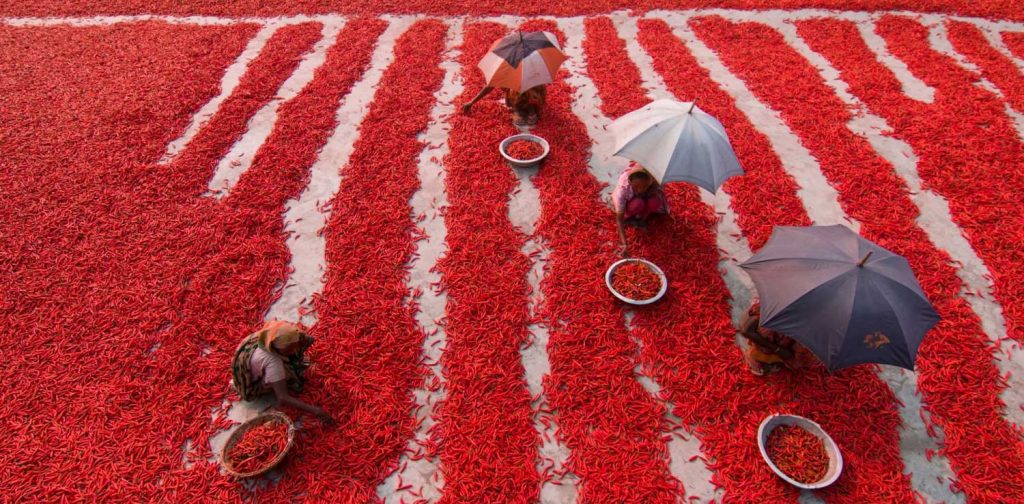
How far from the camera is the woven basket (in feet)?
11.7

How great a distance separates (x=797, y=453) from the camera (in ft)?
12.2

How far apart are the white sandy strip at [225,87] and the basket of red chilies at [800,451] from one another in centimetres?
765

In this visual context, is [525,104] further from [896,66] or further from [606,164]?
[896,66]

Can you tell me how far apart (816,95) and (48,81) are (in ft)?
40.9

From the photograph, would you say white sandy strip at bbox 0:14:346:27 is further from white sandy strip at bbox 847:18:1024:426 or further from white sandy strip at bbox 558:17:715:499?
white sandy strip at bbox 847:18:1024:426

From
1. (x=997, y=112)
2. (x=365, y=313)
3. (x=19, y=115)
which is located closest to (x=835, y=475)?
(x=365, y=313)

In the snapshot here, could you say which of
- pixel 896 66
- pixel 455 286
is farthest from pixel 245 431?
pixel 896 66

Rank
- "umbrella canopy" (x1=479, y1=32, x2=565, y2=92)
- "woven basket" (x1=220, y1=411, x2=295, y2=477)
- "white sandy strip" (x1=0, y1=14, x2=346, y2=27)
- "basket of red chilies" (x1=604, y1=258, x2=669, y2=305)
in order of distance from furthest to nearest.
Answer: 1. "white sandy strip" (x1=0, y1=14, x2=346, y2=27)
2. "umbrella canopy" (x1=479, y1=32, x2=565, y2=92)
3. "basket of red chilies" (x1=604, y1=258, x2=669, y2=305)
4. "woven basket" (x1=220, y1=411, x2=295, y2=477)

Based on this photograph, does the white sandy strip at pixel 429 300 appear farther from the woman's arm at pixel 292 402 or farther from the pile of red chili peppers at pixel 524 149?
the pile of red chili peppers at pixel 524 149

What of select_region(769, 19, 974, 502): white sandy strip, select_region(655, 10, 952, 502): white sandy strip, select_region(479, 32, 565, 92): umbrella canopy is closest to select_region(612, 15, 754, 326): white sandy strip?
select_region(655, 10, 952, 502): white sandy strip

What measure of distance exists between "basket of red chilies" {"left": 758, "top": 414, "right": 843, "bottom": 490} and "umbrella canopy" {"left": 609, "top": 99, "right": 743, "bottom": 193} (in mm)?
1987

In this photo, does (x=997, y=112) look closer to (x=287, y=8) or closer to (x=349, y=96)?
(x=349, y=96)

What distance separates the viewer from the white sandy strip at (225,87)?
7.16m

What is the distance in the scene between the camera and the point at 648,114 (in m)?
4.96
